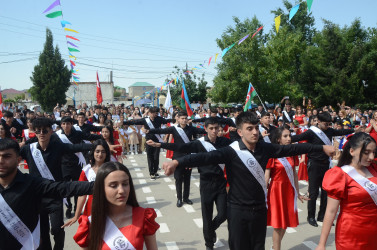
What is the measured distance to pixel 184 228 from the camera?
555 cm

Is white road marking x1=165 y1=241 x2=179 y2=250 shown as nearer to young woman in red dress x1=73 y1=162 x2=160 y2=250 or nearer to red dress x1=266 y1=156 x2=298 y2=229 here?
red dress x1=266 y1=156 x2=298 y2=229

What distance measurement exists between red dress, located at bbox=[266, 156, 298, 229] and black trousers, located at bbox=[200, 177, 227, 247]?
27.7 inches

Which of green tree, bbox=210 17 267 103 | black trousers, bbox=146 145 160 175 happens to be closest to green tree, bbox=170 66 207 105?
green tree, bbox=210 17 267 103

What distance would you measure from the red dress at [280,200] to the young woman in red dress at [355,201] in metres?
1.22

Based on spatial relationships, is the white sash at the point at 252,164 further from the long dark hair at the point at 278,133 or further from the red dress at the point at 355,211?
the long dark hair at the point at 278,133

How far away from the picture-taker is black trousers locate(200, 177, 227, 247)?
4578mm

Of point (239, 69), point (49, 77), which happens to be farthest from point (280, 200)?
point (49, 77)

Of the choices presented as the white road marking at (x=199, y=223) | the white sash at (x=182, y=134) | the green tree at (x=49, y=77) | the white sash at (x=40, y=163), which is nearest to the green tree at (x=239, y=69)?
the white sash at (x=182, y=134)

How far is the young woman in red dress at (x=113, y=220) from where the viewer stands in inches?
83.8

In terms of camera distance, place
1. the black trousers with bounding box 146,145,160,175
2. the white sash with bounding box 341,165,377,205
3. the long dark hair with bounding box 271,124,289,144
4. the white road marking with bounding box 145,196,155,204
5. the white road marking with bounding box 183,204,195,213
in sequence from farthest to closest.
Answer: the black trousers with bounding box 146,145,160,175 → the white road marking with bounding box 145,196,155,204 → the white road marking with bounding box 183,204,195,213 → the long dark hair with bounding box 271,124,289,144 → the white sash with bounding box 341,165,377,205

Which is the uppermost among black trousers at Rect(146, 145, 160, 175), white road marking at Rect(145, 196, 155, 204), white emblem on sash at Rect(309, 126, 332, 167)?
white emblem on sash at Rect(309, 126, 332, 167)

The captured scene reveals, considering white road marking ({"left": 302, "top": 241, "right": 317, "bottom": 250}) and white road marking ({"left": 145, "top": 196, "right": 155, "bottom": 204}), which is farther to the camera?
white road marking ({"left": 145, "top": 196, "right": 155, "bottom": 204})

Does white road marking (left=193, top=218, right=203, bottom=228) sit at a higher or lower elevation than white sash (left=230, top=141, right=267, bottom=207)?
lower

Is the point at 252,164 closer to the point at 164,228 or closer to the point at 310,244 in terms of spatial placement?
the point at 310,244
